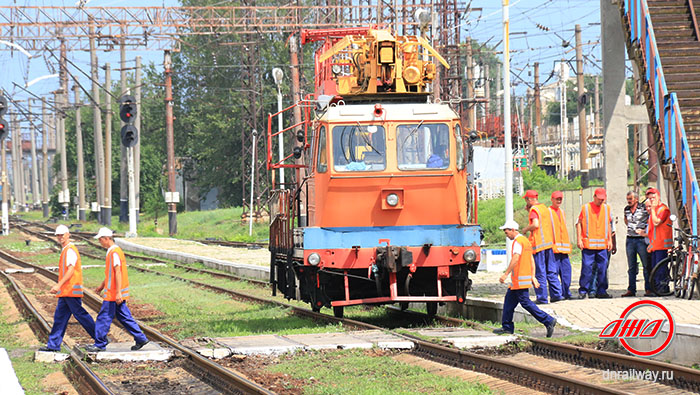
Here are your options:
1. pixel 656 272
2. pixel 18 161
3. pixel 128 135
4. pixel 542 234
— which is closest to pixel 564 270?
→ pixel 542 234

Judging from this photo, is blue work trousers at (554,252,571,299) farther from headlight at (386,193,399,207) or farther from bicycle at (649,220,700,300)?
headlight at (386,193,399,207)

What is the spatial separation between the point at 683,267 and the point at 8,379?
10.7 metres

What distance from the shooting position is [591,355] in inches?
451

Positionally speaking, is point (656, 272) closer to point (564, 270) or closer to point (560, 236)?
point (564, 270)

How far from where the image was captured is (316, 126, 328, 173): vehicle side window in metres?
15.9

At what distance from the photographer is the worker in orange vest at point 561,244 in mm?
16938

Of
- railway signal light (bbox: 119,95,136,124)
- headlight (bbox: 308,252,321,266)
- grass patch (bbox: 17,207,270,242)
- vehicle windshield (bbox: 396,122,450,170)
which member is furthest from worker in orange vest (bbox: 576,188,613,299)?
grass patch (bbox: 17,207,270,242)

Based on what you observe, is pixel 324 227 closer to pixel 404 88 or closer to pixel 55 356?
pixel 404 88

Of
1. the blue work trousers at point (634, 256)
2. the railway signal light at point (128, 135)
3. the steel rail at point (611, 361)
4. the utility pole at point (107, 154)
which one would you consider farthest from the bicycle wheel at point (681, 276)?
the utility pole at point (107, 154)

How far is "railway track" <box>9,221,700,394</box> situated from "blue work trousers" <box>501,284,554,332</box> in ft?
2.12

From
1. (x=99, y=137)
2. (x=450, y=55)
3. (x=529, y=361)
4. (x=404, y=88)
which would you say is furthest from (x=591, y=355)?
(x=99, y=137)

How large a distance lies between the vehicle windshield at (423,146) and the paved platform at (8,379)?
6.68m

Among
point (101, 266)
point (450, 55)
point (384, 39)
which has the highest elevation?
point (450, 55)

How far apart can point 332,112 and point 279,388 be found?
637cm
